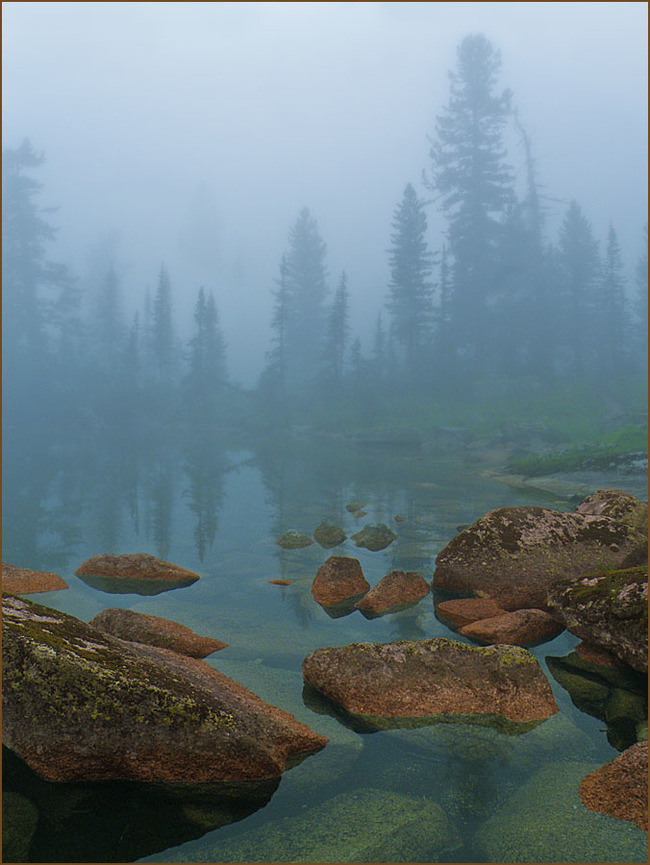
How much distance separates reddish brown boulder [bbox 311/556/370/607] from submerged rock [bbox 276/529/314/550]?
2.83m

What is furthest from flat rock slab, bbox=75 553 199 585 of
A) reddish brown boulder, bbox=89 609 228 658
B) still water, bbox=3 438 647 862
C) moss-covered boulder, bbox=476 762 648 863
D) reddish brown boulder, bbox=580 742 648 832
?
reddish brown boulder, bbox=580 742 648 832

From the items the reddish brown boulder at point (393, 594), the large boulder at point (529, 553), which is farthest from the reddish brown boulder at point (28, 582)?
the large boulder at point (529, 553)

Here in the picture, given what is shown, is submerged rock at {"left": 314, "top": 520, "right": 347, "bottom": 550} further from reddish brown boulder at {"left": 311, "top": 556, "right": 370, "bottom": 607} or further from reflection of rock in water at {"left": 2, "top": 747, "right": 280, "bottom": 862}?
reflection of rock in water at {"left": 2, "top": 747, "right": 280, "bottom": 862}

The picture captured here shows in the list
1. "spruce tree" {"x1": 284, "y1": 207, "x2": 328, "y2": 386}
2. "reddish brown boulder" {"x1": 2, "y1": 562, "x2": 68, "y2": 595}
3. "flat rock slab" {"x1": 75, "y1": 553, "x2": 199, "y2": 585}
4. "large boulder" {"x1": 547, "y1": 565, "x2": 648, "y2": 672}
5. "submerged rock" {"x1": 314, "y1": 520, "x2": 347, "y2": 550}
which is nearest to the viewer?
"large boulder" {"x1": 547, "y1": 565, "x2": 648, "y2": 672}

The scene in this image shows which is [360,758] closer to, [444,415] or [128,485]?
[128,485]

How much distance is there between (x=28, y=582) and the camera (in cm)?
931

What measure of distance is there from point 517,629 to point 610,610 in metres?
1.14

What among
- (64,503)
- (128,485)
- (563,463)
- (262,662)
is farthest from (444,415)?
(262,662)

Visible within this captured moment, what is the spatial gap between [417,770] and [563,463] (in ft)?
71.6

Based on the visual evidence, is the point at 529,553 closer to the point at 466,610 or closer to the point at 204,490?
the point at 466,610

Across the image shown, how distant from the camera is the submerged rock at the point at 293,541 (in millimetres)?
12172

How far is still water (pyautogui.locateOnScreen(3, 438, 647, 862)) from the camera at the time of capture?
3.73 meters

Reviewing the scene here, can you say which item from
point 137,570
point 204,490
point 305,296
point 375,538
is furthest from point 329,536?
point 305,296

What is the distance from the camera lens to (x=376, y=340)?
66.1 m
